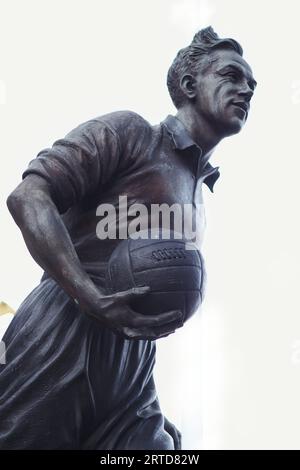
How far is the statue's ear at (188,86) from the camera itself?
3.85 meters

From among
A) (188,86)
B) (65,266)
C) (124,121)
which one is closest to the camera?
(65,266)

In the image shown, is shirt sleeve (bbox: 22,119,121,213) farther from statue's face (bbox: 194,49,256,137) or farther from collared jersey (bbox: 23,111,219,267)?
statue's face (bbox: 194,49,256,137)

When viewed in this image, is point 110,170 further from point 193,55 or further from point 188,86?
point 193,55

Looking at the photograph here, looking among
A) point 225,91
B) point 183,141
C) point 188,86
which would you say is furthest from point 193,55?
point 183,141

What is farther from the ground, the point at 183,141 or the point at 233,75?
the point at 233,75

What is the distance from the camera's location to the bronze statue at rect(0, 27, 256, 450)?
321cm

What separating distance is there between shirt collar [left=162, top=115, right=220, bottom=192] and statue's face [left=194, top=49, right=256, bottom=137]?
111 mm

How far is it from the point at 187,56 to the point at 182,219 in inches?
30.4

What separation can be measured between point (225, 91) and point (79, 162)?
2.39 ft

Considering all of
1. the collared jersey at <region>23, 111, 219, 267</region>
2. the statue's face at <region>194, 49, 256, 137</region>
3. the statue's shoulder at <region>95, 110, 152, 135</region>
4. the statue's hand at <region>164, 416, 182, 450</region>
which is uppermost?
the statue's face at <region>194, 49, 256, 137</region>

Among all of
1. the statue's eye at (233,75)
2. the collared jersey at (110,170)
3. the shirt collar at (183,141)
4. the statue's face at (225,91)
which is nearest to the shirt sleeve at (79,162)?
the collared jersey at (110,170)

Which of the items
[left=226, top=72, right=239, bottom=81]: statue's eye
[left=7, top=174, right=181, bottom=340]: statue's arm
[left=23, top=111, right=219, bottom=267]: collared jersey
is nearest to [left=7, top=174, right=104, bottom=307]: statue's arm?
[left=7, top=174, right=181, bottom=340]: statue's arm

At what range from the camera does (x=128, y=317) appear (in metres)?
3.05

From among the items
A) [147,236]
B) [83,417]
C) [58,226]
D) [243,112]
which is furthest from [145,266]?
[243,112]
